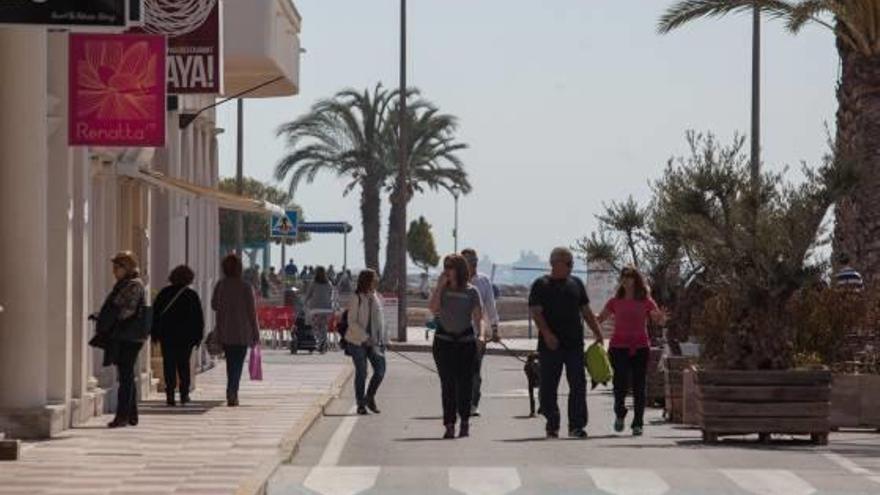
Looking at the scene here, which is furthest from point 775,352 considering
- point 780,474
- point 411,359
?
point 411,359

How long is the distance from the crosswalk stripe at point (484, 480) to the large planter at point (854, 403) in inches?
255

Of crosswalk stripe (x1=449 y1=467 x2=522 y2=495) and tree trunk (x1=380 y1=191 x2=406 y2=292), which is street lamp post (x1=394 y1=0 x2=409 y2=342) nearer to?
tree trunk (x1=380 y1=191 x2=406 y2=292)

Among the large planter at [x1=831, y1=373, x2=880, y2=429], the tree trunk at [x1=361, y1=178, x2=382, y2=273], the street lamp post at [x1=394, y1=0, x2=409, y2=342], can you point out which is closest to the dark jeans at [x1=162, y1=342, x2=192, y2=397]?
the large planter at [x1=831, y1=373, x2=880, y2=429]

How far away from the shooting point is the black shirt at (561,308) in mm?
24531

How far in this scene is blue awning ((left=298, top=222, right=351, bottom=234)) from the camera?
65312 mm

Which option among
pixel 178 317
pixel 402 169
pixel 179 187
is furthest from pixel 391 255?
pixel 178 317

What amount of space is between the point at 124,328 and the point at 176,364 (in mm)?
3955

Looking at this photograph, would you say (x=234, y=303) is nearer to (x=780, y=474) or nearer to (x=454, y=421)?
(x=454, y=421)

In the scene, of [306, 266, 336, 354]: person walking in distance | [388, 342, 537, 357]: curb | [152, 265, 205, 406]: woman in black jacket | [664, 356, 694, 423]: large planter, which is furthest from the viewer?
[388, 342, 537, 357]: curb

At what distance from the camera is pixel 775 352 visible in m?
24.3

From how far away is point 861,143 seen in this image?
3409 centimetres

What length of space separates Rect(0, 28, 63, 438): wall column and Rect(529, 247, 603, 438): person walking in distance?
175 inches

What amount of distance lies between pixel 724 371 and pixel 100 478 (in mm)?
6835

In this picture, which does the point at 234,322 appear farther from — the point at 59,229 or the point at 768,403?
the point at 768,403
